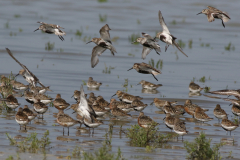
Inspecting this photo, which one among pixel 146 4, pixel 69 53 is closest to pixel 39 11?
pixel 146 4

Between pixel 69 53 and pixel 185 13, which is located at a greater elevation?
pixel 185 13

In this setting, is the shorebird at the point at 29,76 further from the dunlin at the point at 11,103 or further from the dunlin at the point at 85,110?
the dunlin at the point at 85,110

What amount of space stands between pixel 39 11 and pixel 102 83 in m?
24.5

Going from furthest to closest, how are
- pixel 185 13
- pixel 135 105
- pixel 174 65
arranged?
pixel 185 13 → pixel 174 65 → pixel 135 105

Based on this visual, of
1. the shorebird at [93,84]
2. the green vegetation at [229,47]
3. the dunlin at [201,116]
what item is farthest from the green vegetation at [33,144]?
the green vegetation at [229,47]

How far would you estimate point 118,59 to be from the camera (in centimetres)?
2511

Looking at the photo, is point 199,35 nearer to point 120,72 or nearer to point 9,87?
point 120,72

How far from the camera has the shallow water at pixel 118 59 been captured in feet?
39.5

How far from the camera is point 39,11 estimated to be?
140ft

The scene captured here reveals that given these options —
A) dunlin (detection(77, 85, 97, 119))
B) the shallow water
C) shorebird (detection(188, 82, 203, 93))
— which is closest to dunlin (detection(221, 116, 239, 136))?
the shallow water

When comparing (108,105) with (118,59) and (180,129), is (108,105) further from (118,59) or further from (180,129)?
(118,59)

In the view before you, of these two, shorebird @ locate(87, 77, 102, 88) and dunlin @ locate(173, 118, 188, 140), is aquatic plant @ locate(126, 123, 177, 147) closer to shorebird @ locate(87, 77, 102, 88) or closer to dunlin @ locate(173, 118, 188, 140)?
dunlin @ locate(173, 118, 188, 140)

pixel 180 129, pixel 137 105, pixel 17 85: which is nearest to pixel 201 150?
pixel 180 129

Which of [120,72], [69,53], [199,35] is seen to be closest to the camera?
[120,72]
